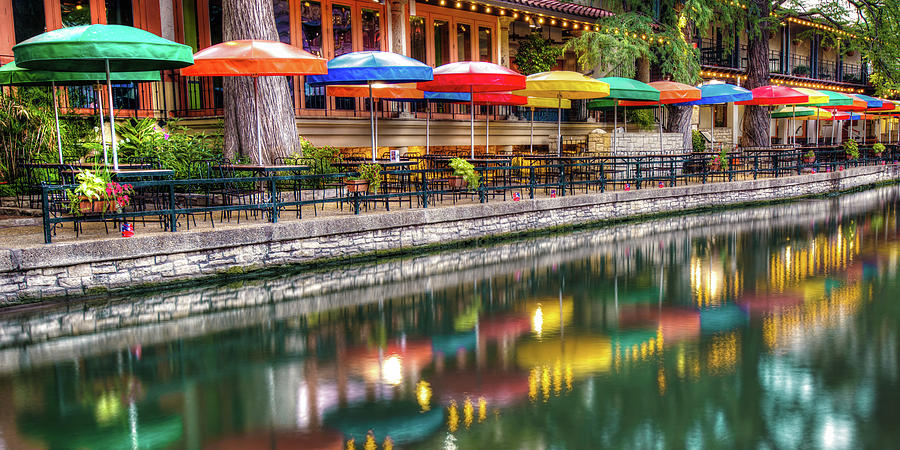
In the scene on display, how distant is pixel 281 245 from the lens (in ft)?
36.6

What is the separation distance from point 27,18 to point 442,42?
1122cm

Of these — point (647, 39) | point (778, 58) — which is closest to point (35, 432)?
point (647, 39)

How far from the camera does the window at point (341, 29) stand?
19.6 m

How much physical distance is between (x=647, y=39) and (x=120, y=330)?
2067cm

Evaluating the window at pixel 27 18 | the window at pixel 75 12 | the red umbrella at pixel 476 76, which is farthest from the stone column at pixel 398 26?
the window at pixel 27 18

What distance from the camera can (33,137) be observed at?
535 inches

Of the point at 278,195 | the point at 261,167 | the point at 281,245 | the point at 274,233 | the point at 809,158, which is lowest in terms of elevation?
the point at 281,245

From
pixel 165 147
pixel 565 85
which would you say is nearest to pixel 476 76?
pixel 565 85

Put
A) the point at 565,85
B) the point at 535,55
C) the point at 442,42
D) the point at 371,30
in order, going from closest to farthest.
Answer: the point at 565,85 < the point at 371,30 < the point at 442,42 < the point at 535,55

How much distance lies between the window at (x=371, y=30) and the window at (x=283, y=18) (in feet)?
7.76

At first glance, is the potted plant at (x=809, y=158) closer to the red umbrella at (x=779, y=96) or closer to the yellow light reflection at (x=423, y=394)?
the red umbrella at (x=779, y=96)

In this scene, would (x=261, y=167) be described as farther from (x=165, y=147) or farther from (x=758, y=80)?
(x=758, y=80)

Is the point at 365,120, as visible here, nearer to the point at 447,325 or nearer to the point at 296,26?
the point at 296,26

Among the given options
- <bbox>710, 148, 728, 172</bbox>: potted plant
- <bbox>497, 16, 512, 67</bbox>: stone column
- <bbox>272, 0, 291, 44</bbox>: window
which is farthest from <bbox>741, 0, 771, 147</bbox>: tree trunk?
<bbox>272, 0, 291, 44</bbox>: window
